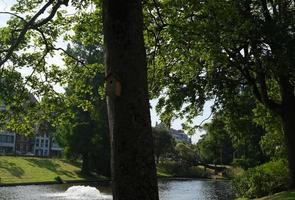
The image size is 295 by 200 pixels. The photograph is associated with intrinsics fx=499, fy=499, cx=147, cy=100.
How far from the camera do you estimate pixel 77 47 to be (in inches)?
2689

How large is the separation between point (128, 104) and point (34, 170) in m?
60.2

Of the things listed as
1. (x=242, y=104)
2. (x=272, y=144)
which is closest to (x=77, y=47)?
(x=272, y=144)

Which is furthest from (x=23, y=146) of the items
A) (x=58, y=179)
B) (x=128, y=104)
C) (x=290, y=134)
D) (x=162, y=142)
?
(x=128, y=104)

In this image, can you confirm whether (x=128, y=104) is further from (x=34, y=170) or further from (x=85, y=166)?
(x=85, y=166)


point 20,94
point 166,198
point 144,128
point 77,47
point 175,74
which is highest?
point 77,47

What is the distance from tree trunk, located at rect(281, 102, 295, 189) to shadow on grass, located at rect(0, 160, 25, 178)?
4051 centimetres

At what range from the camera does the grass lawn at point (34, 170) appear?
57.1 metres

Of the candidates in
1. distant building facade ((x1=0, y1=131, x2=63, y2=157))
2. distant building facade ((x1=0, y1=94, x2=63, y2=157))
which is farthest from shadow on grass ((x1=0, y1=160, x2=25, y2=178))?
distant building facade ((x1=0, y1=131, x2=63, y2=157))

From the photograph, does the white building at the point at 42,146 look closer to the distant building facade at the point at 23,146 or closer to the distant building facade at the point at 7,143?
the distant building facade at the point at 23,146

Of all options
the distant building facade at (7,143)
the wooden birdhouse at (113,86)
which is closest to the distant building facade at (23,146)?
the distant building facade at (7,143)

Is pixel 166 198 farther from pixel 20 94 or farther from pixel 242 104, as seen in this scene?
pixel 20 94

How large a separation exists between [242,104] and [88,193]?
20180mm

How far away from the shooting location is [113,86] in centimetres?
720

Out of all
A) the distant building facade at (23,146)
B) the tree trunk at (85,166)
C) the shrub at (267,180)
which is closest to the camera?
the shrub at (267,180)
